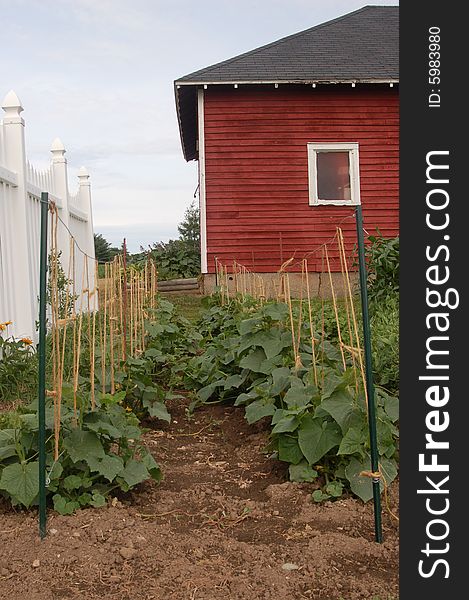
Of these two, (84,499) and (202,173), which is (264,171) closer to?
(202,173)

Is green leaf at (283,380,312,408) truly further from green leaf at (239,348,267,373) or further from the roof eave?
the roof eave

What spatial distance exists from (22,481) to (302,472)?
4.51 feet

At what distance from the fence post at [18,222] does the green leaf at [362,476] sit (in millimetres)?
4242

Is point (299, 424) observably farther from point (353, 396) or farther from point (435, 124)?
point (435, 124)

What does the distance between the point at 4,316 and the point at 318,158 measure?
8301mm

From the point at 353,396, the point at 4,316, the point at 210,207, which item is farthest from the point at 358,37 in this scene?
the point at 353,396

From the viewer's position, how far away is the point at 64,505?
344 centimetres

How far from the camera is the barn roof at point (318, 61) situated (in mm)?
13227

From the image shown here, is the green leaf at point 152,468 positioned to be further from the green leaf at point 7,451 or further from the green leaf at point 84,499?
the green leaf at point 7,451

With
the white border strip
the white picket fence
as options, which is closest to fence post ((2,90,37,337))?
the white picket fence

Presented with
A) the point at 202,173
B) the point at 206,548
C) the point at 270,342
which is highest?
the point at 202,173

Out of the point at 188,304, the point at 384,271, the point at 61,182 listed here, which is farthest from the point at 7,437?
the point at 188,304

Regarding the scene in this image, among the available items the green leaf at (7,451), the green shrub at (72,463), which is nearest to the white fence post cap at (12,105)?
the green shrub at (72,463)

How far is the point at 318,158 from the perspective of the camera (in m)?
13.8
